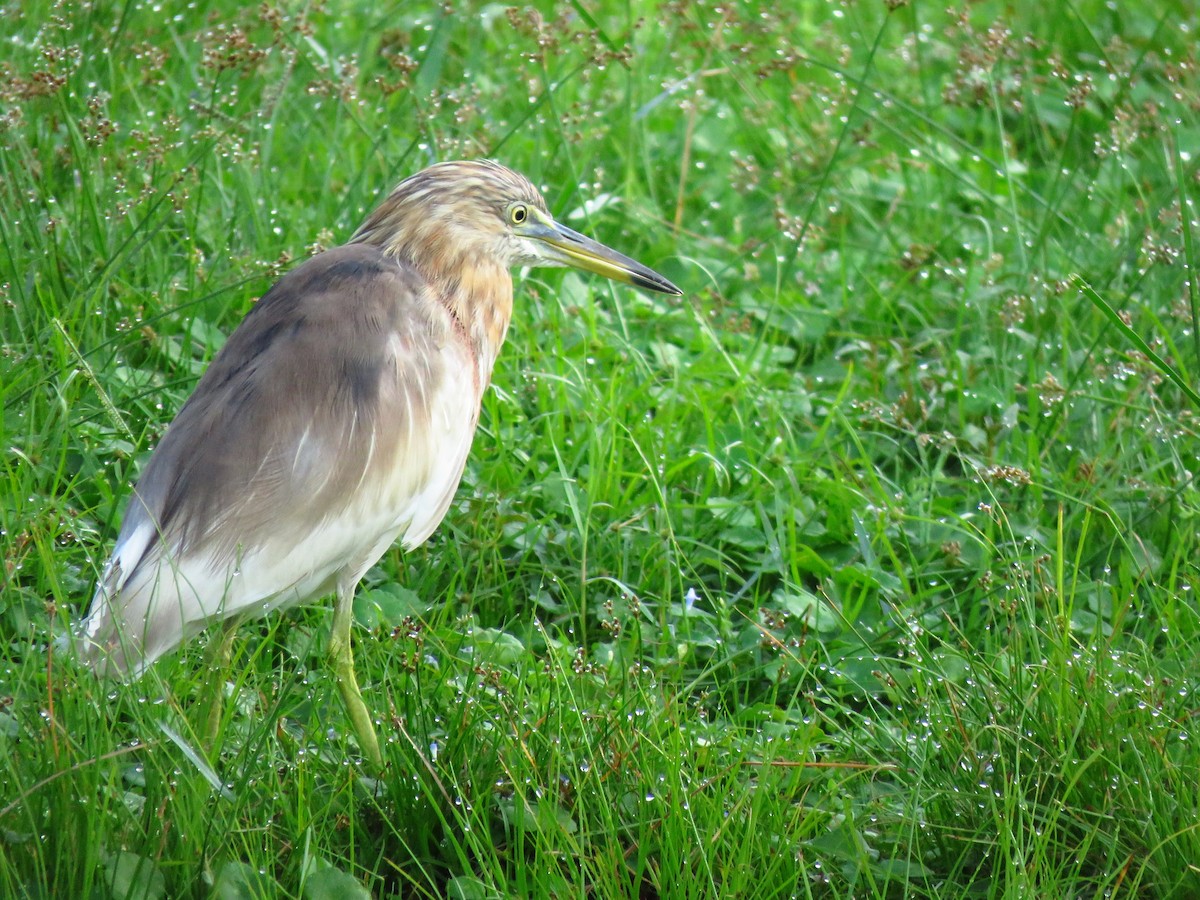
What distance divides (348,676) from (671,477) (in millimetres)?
1162

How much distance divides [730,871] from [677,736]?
25 cm

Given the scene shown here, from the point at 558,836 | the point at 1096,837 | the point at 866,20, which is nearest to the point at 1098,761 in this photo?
the point at 1096,837

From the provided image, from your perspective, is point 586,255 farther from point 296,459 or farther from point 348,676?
point 348,676

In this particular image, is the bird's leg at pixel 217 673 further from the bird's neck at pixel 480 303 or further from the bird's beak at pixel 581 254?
the bird's beak at pixel 581 254

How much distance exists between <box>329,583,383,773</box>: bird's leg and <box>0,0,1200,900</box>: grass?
45mm

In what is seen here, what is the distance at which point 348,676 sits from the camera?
2.77 metres

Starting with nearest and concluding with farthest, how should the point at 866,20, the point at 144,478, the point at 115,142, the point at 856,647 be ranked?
the point at 144,478, the point at 856,647, the point at 115,142, the point at 866,20

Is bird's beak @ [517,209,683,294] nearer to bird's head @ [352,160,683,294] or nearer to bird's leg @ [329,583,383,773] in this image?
bird's head @ [352,160,683,294]

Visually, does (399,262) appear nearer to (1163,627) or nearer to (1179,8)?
(1163,627)

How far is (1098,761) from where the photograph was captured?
2.51 metres

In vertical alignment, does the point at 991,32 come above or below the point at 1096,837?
above

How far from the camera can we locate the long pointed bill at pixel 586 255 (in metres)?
3.30

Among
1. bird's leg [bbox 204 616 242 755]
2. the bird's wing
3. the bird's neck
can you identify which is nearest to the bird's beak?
the bird's neck

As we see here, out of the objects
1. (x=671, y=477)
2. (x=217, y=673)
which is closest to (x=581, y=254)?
(x=671, y=477)
